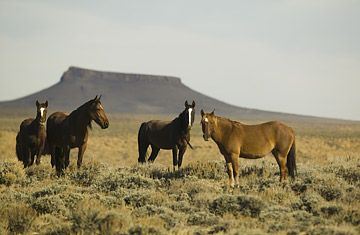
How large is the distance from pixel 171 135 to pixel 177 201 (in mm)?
5973

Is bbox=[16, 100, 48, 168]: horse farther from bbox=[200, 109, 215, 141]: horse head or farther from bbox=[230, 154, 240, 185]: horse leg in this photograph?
bbox=[230, 154, 240, 185]: horse leg

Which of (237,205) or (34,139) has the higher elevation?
(34,139)

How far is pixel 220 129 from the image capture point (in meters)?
12.2

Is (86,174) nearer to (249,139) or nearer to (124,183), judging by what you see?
(124,183)

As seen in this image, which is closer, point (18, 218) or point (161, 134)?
point (18, 218)

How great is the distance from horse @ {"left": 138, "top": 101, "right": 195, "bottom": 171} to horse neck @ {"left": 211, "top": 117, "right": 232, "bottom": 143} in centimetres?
128

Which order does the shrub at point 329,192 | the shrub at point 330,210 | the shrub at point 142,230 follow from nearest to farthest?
the shrub at point 142,230
the shrub at point 330,210
the shrub at point 329,192

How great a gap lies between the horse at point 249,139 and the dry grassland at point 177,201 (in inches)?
27.0

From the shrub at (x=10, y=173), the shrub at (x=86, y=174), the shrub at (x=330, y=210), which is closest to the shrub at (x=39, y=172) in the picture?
the shrub at (x=10, y=173)

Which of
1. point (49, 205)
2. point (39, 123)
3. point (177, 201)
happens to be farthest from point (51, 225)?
point (39, 123)

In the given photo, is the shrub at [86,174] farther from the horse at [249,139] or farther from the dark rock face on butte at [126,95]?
the dark rock face on butte at [126,95]

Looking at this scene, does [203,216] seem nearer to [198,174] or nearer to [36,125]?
[198,174]

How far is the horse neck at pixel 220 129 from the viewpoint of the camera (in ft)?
39.8

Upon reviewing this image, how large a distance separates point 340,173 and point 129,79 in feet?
574
